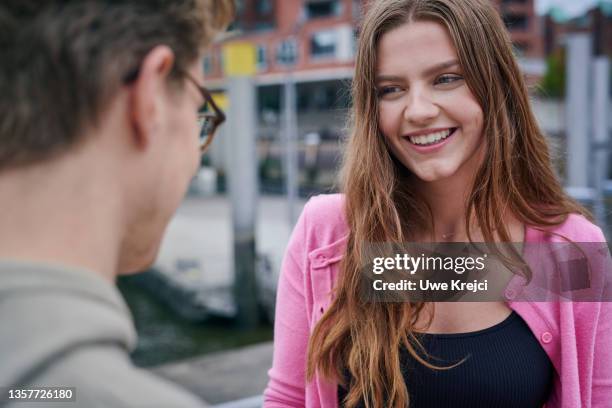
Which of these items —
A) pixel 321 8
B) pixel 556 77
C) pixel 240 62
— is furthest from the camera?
pixel 556 77

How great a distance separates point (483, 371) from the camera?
1.49 m

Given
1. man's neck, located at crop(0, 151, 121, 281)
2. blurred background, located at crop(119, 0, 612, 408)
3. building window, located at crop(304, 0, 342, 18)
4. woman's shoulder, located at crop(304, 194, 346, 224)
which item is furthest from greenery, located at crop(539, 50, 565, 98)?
man's neck, located at crop(0, 151, 121, 281)

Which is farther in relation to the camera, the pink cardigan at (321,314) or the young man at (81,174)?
the pink cardigan at (321,314)

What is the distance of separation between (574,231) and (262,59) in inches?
1280

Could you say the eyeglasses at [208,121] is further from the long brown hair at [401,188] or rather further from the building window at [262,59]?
the building window at [262,59]

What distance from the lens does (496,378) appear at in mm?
1486

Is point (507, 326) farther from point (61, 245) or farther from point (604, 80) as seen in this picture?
point (604, 80)

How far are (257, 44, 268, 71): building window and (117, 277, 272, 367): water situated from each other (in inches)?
924

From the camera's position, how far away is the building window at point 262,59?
108 feet

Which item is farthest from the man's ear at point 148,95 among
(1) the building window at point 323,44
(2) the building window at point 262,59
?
(2) the building window at point 262,59

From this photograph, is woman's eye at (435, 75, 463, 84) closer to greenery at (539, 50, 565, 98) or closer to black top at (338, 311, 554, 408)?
black top at (338, 311, 554, 408)

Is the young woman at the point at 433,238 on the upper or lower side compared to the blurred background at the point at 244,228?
upper

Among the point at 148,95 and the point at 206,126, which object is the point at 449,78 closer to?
the point at 206,126
